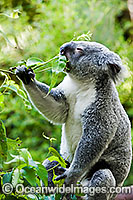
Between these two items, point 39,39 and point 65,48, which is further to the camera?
point 39,39

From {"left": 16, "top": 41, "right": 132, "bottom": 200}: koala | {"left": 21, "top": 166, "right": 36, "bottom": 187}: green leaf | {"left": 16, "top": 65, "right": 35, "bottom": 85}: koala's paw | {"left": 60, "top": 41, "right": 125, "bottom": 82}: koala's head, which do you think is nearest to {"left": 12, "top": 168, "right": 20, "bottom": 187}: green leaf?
{"left": 21, "top": 166, "right": 36, "bottom": 187}: green leaf

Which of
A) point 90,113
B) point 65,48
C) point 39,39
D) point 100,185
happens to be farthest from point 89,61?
point 39,39

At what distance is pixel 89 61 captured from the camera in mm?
1559

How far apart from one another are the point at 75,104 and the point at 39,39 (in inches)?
85.4

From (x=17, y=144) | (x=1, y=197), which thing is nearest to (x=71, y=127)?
(x=17, y=144)

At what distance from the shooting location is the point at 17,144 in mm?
1330

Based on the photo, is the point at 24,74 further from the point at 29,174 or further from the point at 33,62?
the point at 29,174

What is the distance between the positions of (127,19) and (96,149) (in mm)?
4434

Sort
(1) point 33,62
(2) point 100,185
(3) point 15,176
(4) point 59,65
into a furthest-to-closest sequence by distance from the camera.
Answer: (2) point 100,185 → (1) point 33,62 → (4) point 59,65 → (3) point 15,176

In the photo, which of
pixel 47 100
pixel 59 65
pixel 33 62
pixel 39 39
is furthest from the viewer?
pixel 39 39

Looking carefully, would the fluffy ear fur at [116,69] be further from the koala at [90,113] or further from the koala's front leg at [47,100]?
the koala's front leg at [47,100]

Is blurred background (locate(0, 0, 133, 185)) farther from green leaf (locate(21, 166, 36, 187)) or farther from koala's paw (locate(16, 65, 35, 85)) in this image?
green leaf (locate(21, 166, 36, 187))

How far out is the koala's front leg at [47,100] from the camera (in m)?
1.56

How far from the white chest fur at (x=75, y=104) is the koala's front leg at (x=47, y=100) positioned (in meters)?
0.03
